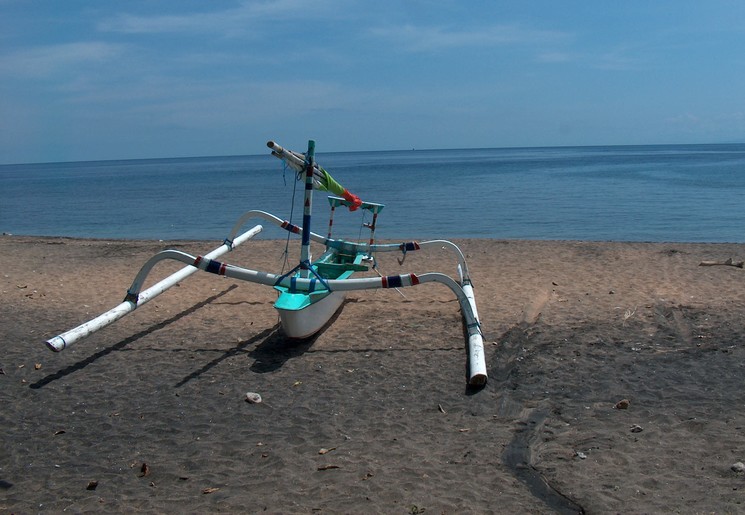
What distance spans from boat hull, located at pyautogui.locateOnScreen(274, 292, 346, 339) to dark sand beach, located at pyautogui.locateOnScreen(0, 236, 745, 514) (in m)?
0.19

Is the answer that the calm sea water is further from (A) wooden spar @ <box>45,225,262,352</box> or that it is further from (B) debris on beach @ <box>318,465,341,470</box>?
(B) debris on beach @ <box>318,465,341,470</box>

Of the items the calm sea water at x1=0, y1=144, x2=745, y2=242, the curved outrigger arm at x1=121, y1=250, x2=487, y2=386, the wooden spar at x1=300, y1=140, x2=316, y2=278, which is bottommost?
the calm sea water at x1=0, y1=144, x2=745, y2=242

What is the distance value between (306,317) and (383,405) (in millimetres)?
1603

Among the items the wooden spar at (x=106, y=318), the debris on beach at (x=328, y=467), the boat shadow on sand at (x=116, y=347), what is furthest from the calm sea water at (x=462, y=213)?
the debris on beach at (x=328, y=467)

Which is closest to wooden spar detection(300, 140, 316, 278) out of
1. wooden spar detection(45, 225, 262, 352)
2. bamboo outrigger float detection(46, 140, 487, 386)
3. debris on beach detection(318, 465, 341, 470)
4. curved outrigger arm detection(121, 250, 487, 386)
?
bamboo outrigger float detection(46, 140, 487, 386)

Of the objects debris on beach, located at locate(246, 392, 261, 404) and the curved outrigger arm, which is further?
the curved outrigger arm

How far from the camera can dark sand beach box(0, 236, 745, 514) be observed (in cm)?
450

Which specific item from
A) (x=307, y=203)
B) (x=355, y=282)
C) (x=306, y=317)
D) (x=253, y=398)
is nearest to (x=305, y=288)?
(x=306, y=317)

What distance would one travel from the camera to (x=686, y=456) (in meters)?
4.85

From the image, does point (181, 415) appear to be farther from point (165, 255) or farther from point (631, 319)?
point (631, 319)

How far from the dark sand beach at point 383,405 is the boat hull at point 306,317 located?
19 centimetres

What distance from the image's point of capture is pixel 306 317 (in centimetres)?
720

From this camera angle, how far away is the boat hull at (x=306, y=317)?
22.9 ft

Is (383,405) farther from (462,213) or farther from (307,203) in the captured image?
(462,213)
